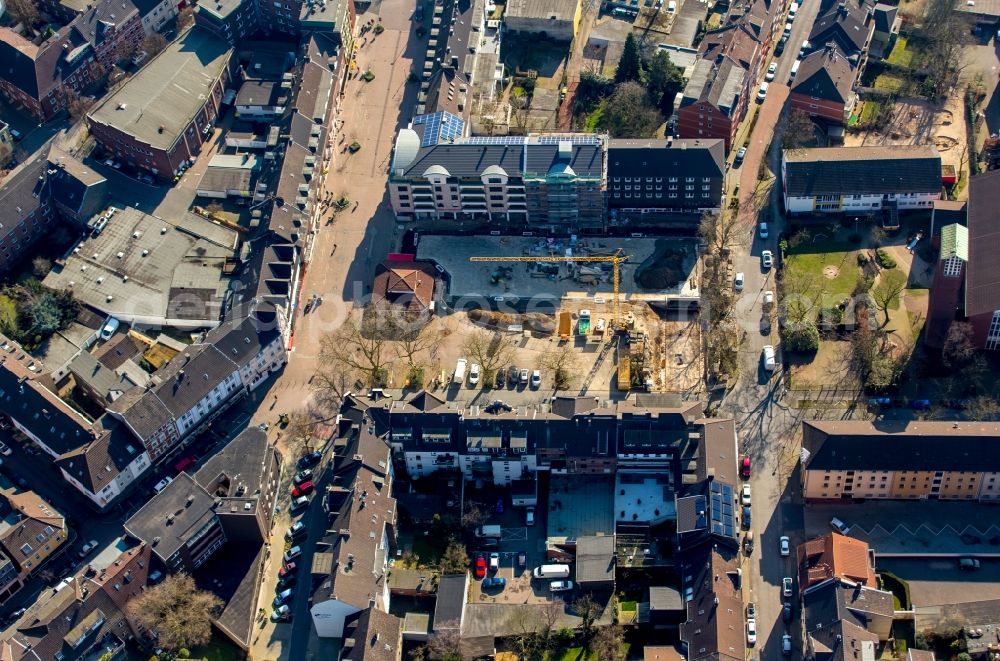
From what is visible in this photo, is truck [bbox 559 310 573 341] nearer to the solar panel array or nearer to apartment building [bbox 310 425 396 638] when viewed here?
apartment building [bbox 310 425 396 638]

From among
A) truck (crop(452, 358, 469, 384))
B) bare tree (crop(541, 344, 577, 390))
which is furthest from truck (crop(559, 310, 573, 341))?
truck (crop(452, 358, 469, 384))

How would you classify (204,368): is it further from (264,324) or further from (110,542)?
(110,542)

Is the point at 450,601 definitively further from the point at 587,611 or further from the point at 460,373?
the point at 460,373

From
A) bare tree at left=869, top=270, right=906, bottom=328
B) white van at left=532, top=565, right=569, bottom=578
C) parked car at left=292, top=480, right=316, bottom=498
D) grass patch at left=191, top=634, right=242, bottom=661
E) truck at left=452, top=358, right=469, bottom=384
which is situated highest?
bare tree at left=869, top=270, right=906, bottom=328

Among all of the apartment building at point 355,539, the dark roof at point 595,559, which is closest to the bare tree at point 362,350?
the apartment building at point 355,539

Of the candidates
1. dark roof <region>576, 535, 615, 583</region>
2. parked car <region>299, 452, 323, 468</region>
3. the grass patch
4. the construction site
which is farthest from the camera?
the construction site

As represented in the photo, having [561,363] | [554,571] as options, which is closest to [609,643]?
[554,571]
